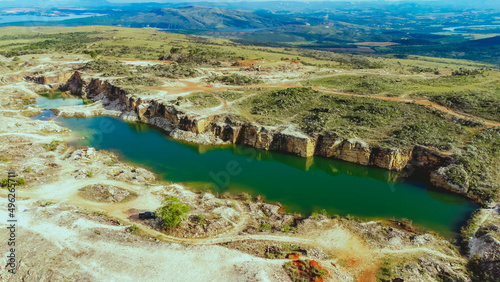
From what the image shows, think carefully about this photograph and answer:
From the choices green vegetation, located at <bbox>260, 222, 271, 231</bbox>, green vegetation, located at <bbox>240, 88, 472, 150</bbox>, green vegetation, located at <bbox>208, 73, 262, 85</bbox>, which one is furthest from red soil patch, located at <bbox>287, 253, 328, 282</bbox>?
green vegetation, located at <bbox>208, 73, 262, 85</bbox>

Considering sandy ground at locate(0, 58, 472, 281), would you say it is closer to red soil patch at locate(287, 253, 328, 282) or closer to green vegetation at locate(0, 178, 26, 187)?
green vegetation at locate(0, 178, 26, 187)

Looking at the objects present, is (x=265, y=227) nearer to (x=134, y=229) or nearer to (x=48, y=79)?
(x=134, y=229)

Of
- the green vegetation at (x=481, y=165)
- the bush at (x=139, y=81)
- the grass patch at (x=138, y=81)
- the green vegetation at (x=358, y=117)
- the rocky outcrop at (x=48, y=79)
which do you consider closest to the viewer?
the green vegetation at (x=481, y=165)

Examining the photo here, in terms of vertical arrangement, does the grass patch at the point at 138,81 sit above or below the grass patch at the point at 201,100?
above

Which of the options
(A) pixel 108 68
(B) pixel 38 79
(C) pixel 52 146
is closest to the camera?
(C) pixel 52 146

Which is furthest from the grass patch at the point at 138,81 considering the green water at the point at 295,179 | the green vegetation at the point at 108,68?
the green water at the point at 295,179

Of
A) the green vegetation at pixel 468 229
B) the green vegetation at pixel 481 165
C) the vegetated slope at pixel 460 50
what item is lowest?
the green vegetation at pixel 468 229

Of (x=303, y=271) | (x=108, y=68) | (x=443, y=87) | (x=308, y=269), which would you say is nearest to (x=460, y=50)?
(x=443, y=87)

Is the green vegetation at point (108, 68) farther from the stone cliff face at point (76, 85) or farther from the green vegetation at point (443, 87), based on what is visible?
the green vegetation at point (443, 87)
